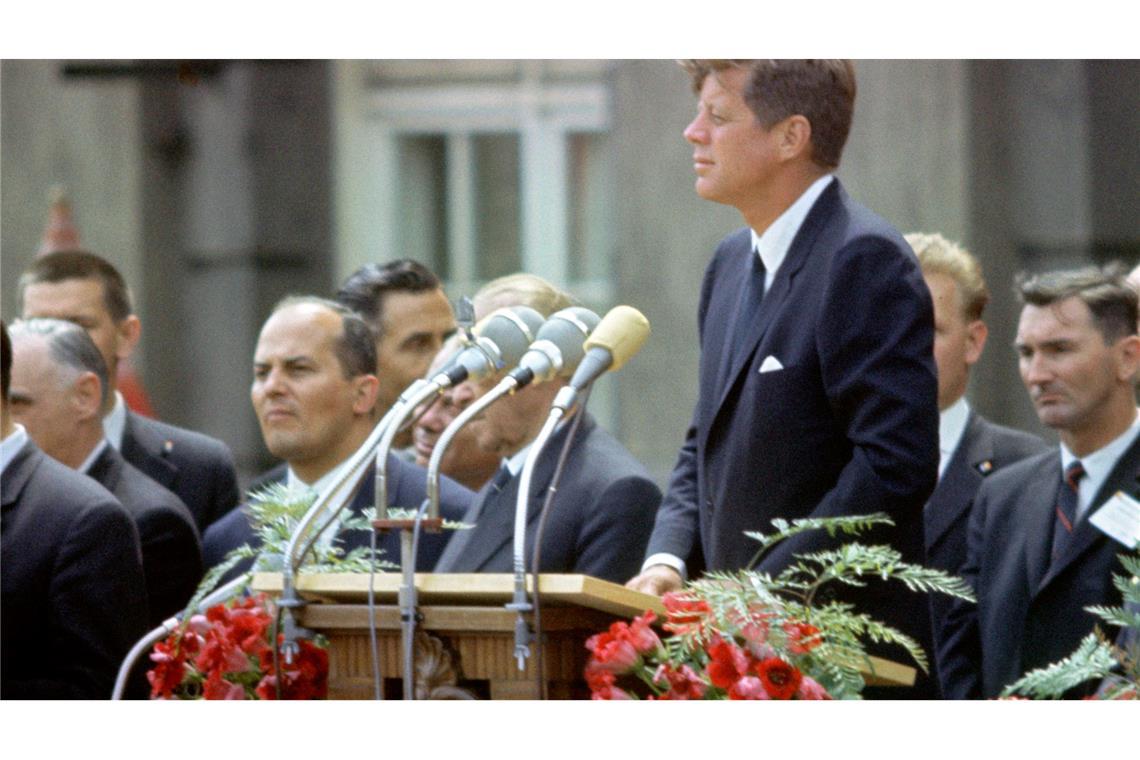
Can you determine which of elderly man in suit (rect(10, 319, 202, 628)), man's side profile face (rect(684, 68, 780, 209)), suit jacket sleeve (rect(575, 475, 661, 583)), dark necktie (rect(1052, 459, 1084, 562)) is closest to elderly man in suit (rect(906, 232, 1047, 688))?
dark necktie (rect(1052, 459, 1084, 562))

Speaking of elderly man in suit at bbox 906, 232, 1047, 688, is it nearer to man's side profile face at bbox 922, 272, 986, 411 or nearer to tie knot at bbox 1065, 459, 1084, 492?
man's side profile face at bbox 922, 272, 986, 411

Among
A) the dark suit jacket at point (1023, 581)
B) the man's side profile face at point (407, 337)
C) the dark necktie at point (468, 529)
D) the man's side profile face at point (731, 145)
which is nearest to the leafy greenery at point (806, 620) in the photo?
the man's side profile face at point (731, 145)

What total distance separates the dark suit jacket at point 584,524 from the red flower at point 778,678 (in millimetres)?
→ 1259

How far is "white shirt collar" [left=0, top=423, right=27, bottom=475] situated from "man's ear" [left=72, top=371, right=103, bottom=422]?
0.61m

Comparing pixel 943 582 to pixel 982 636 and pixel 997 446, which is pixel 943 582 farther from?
pixel 997 446

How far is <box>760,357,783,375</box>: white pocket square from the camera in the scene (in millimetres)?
4164

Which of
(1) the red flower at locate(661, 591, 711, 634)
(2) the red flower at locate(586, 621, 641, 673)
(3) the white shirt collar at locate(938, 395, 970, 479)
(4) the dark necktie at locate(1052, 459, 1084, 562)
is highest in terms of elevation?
(3) the white shirt collar at locate(938, 395, 970, 479)

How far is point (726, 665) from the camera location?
11.2 ft

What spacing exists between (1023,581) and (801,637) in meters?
1.84

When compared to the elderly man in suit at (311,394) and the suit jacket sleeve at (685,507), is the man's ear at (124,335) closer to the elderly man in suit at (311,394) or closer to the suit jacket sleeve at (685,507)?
the elderly man in suit at (311,394)

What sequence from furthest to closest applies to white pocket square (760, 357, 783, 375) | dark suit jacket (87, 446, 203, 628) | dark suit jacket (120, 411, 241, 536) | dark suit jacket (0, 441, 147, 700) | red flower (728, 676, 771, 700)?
dark suit jacket (120, 411, 241, 536) → dark suit jacket (87, 446, 203, 628) → dark suit jacket (0, 441, 147, 700) → white pocket square (760, 357, 783, 375) → red flower (728, 676, 771, 700)

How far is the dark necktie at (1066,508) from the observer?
513 centimetres

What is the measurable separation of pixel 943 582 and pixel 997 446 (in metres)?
2.19

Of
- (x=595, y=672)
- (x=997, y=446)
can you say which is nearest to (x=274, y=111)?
(x=997, y=446)
